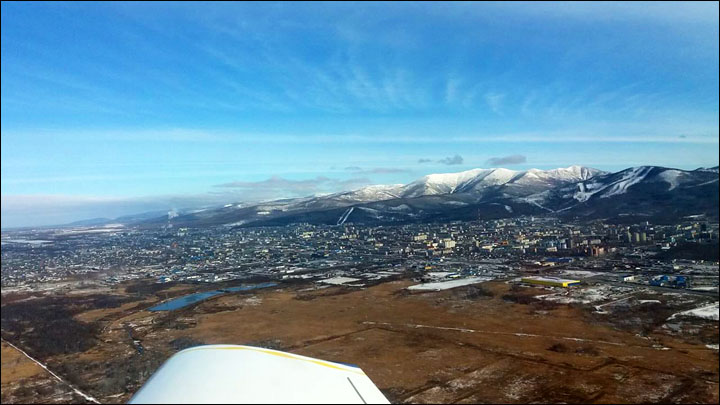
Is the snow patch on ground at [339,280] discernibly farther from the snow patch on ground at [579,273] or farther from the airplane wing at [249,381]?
the airplane wing at [249,381]

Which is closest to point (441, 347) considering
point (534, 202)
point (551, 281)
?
point (551, 281)

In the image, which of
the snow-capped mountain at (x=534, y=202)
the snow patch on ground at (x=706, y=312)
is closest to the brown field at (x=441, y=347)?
the snow patch on ground at (x=706, y=312)

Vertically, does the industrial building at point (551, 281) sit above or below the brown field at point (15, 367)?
below

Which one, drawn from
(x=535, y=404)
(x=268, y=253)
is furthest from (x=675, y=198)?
(x=535, y=404)

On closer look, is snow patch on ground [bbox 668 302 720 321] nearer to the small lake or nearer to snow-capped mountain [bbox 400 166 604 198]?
the small lake

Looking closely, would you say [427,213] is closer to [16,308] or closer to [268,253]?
[268,253]

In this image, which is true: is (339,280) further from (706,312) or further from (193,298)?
(706,312)

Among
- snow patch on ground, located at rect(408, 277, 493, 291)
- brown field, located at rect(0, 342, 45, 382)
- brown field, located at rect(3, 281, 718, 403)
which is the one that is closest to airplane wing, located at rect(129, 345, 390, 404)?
brown field, located at rect(3, 281, 718, 403)
